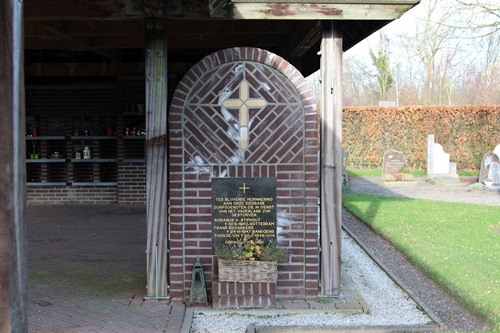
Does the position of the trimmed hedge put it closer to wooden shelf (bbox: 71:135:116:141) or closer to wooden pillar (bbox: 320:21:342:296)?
wooden shelf (bbox: 71:135:116:141)

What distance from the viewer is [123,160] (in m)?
12.5

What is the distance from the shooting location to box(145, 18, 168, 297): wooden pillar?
5.55 metres

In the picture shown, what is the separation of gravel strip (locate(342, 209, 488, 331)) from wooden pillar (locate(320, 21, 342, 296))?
3.39ft

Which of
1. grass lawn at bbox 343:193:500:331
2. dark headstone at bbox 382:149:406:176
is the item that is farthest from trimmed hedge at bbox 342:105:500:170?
grass lawn at bbox 343:193:500:331

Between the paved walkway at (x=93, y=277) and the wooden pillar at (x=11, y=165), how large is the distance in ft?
7.79

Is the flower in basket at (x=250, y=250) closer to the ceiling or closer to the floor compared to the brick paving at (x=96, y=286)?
closer to the ceiling

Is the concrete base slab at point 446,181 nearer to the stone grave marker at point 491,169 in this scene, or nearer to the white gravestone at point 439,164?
the white gravestone at point 439,164

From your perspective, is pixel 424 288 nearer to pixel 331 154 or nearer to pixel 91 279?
pixel 331 154

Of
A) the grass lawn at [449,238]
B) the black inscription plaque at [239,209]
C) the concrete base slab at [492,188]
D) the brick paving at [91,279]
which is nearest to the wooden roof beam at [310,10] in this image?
the black inscription plaque at [239,209]

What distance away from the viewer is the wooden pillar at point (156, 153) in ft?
18.2

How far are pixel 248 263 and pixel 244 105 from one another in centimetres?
155

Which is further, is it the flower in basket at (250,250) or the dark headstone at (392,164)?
the dark headstone at (392,164)

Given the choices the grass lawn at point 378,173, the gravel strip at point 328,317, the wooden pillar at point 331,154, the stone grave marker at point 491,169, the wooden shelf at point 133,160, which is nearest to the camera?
the gravel strip at point 328,317

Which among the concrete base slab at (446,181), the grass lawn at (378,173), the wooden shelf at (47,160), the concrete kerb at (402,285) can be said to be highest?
the wooden shelf at (47,160)
